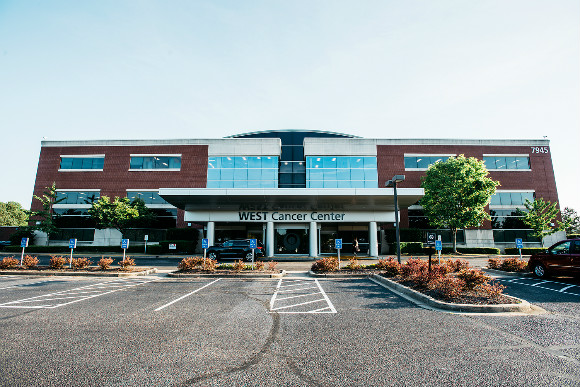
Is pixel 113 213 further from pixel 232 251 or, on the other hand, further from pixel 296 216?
pixel 296 216

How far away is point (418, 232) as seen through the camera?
3206 centimetres

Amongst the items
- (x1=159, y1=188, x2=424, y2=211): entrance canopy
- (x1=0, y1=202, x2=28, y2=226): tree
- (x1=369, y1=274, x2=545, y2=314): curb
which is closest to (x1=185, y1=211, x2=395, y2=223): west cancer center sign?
(x1=159, y1=188, x2=424, y2=211): entrance canopy

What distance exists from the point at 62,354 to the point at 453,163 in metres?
35.3

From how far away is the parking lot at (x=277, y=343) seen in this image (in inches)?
146

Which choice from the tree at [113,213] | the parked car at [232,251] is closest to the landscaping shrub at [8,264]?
the parked car at [232,251]

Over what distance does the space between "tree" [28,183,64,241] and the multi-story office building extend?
100cm

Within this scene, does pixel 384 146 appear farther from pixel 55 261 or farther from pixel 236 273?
pixel 55 261

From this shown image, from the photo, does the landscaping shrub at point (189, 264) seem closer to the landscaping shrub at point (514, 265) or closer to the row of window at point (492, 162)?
the landscaping shrub at point (514, 265)

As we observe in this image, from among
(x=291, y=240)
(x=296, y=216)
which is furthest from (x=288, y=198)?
(x=291, y=240)

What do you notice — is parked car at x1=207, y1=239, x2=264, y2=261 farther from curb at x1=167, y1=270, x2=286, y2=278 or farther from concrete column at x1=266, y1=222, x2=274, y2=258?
curb at x1=167, y1=270, x2=286, y2=278

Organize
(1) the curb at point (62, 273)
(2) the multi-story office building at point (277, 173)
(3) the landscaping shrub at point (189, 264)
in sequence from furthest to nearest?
(2) the multi-story office building at point (277, 173)
(3) the landscaping shrub at point (189, 264)
(1) the curb at point (62, 273)

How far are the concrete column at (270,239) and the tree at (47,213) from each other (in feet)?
89.6

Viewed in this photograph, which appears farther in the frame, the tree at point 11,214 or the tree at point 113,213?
the tree at point 11,214

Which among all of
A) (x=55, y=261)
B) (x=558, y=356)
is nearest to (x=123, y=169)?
(x=55, y=261)
